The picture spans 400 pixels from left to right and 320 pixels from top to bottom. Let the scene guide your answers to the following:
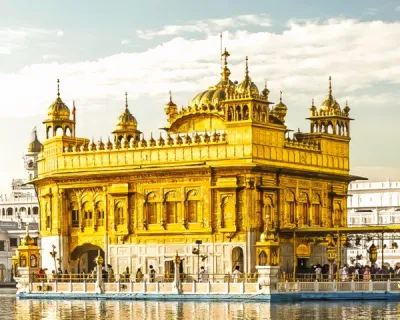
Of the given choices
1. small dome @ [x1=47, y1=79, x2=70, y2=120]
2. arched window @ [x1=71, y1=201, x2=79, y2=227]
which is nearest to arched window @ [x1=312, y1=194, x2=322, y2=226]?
arched window @ [x1=71, y1=201, x2=79, y2=227]

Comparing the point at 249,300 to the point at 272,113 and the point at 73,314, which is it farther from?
the point at 272,113

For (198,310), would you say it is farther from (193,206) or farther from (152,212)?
(152,212)

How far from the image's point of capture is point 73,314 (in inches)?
1508

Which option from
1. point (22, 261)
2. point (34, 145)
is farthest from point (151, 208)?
point (34, 145)

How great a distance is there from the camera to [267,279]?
143 feet

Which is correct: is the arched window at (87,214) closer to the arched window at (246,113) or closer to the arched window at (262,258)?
the arched window at (246,113)

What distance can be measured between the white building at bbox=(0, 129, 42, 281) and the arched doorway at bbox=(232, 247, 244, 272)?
45995 mm

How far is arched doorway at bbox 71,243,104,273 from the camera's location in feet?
171

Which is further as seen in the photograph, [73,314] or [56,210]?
[56,210]

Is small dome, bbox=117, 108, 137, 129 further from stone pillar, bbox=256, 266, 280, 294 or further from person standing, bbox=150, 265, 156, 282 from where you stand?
stone pillar, bbox=256, 266, 280, 294

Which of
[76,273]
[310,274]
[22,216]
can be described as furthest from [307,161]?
[22,216]

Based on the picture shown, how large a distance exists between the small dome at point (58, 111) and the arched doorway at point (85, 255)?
A: 5.67 metres

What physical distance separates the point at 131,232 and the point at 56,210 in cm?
419

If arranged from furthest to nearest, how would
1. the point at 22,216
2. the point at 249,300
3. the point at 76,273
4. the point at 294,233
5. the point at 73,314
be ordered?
1. the point at 22,216
2. the point at 76,273
3. the point at 294,233
4. the point at 249,300
5. the point at 73,314
